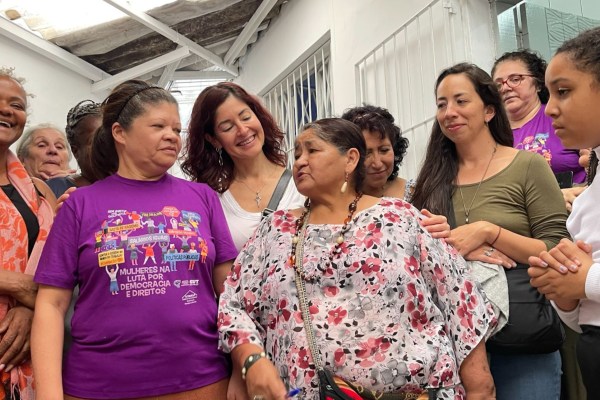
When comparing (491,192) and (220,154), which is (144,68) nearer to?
(220,154)

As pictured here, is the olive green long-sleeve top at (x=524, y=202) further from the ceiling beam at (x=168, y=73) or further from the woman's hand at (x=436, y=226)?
the ceiling beam at (x=168, y=73)

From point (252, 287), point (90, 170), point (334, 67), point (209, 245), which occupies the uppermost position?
point (334, 67)

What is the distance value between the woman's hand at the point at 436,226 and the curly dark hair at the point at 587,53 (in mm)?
573

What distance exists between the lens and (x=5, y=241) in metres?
1.79

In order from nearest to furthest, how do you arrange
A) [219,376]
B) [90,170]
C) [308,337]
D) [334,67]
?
[308,337]
[219,376]
[90,170]
[334,67]

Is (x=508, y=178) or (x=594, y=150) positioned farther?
(x=508, y=178)

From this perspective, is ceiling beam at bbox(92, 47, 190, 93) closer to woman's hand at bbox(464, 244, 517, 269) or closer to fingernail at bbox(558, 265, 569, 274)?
woman's hand at bbox(464, 244, 517, 269)

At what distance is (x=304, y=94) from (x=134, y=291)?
479cm

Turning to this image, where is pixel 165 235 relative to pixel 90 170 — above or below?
below

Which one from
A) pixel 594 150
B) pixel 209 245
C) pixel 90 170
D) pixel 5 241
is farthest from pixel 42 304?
pixel 594 150

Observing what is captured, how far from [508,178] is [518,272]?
309 millimetres

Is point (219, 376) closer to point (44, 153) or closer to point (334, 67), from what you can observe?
point (44, 153)

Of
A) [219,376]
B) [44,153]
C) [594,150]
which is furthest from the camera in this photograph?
[44,153]

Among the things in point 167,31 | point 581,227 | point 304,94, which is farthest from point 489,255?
point 167,31
